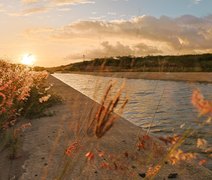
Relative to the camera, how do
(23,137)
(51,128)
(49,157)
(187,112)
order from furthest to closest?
(187,112)
(51,128)
(23,137)
(49,157)

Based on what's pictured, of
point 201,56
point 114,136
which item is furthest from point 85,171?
point 201,56

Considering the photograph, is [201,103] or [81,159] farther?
[81,159]

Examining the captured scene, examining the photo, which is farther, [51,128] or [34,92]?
[34,92]

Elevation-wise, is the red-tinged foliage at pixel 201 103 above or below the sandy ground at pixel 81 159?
above

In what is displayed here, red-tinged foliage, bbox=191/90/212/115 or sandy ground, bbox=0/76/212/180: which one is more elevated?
red-tinged foliage, bbox=191/90/212/115

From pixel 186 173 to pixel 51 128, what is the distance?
3051mm

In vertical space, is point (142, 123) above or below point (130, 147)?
below

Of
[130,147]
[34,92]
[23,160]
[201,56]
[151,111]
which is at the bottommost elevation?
[201,56]

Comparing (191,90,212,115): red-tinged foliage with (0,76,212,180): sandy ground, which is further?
(0,76,212,180): sandy ground

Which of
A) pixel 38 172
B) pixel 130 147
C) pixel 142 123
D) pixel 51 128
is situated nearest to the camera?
pixel 38 172

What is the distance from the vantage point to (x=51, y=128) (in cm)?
654

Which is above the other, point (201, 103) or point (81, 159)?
point (201, 103)

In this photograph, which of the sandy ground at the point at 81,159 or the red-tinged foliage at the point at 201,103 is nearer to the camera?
the red-tinged foliage at the point at 201,103

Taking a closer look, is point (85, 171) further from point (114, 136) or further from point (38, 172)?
point (114, 136)
